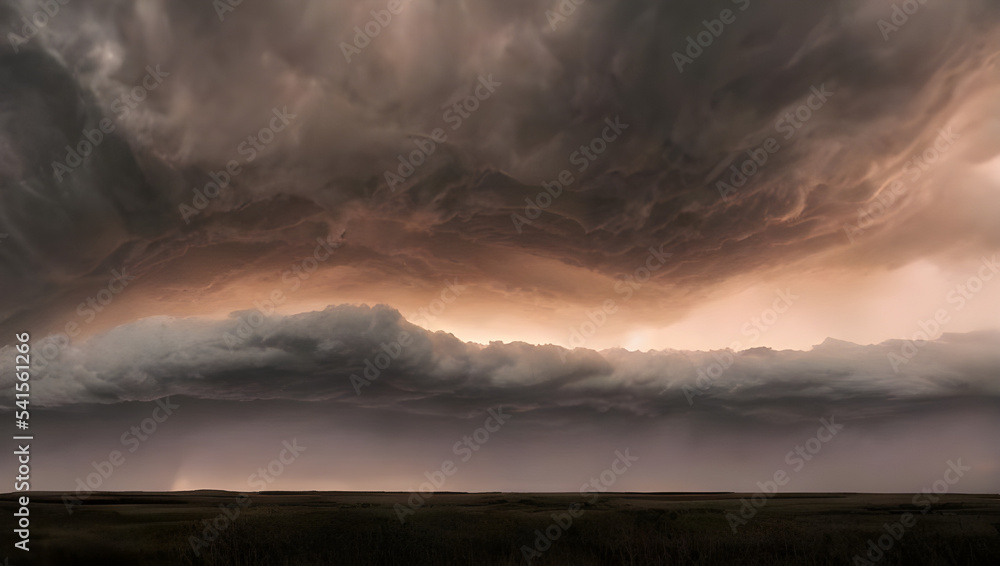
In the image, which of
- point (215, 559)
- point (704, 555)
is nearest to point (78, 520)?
point (215, 559)

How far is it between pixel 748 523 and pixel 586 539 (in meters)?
18.6

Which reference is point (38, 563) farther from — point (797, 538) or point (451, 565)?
point (797, 538)

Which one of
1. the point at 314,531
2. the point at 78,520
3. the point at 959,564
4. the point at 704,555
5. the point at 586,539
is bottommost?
the point at 959,564

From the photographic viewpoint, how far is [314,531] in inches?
1837

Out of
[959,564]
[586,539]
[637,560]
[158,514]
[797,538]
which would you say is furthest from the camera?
[158,514]

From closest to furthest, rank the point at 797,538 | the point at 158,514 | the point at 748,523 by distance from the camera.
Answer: the point at 797,538
the point at 748,523
the point at 158,514

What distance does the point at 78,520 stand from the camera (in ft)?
198

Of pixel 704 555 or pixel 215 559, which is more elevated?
pixel 215 559

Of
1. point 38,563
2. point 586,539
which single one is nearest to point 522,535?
point 586,539

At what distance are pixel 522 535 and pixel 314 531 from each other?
627 inches

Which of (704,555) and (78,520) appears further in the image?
(78,520)

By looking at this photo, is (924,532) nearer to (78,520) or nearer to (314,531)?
(314,531)

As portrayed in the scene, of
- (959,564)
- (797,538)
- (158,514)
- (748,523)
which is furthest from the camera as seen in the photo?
(158,514)

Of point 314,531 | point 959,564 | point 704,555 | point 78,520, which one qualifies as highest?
point 78,520
